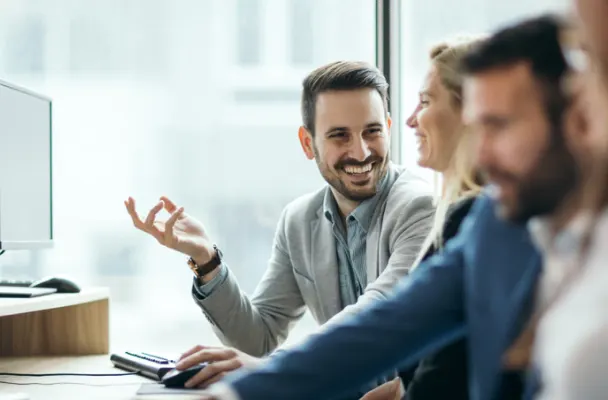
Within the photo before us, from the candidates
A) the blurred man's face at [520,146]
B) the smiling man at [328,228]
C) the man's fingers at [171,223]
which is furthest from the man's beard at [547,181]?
the man's fingers at [171,223]

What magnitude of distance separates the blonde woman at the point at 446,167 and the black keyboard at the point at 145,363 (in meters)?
0.48

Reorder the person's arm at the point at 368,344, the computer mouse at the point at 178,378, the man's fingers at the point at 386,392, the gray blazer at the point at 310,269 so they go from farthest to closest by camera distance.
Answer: the gray blazer at the point at 310,269 → the man's fingers at the point at 386,392 → the computer mouse at the point at 178,378 → the person's arm at the point at 368,344

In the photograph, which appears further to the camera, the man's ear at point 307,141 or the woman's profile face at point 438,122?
the man's ear at point 307,141

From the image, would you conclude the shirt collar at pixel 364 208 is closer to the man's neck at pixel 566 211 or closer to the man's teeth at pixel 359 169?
the man's teeth at pixel 359 169

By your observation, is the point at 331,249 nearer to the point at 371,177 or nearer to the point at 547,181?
the point at 371,177

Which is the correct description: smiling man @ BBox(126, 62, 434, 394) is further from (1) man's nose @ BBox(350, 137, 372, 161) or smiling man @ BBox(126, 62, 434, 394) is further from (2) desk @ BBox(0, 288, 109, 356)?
(2) desk @ BBox(0, 288, 109, 356)

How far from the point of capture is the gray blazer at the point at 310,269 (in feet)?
Answer: 6.05

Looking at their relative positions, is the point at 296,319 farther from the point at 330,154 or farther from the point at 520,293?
the point at 520,293

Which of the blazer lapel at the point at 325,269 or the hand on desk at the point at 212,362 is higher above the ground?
the blazer lapel at the point at 325,269

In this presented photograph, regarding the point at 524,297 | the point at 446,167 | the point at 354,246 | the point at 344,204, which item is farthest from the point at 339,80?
the point at 524,297

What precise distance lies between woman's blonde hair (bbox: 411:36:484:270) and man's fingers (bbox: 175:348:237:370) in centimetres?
44

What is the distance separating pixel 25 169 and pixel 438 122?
1099 mm

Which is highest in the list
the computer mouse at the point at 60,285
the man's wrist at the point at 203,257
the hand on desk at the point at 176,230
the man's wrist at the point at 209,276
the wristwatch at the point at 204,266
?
the hand on desk at the point at 176,230

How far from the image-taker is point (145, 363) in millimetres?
1661
